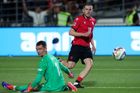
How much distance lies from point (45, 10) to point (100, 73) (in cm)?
1147

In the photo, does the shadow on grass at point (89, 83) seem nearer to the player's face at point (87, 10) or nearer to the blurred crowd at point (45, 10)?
the player's face at point (87, 10)

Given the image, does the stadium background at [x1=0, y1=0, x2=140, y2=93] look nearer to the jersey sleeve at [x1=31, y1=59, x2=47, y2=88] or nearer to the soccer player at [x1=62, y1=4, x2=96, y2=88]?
the soccer player at [x1=62, y1=4, x2=96, y2=88]

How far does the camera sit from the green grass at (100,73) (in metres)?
13.6

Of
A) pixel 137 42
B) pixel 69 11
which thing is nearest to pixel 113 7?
pixel 69 11

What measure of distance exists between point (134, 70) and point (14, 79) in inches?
164

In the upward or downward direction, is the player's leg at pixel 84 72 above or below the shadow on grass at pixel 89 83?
above

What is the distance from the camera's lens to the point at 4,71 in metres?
17.9

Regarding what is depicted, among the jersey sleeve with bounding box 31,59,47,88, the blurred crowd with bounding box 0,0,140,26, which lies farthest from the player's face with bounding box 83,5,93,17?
the blurred crowd with bounding box 0,0,140,26

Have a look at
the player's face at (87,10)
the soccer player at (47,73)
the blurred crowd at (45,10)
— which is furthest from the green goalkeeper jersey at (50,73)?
the blurred crowd at (45,10)

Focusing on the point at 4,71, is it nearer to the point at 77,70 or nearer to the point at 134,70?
the point at 77,70

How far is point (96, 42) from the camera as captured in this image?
24.0m

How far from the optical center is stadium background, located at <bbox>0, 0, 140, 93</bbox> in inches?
601

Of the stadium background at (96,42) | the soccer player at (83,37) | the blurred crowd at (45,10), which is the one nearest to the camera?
the soccer player at (83,37)

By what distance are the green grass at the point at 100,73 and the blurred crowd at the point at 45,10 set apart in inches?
155
